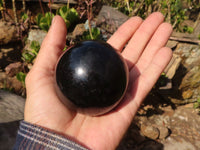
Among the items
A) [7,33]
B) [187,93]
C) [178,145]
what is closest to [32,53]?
[7,33]

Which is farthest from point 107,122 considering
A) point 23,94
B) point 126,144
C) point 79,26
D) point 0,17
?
point 0,17

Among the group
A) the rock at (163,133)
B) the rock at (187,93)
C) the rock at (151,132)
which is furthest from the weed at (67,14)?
the rock at (187,93)

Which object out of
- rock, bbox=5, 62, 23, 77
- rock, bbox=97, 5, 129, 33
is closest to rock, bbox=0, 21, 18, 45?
rock, bbox=5, 62, 23, 77

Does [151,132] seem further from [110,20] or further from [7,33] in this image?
[7,33]

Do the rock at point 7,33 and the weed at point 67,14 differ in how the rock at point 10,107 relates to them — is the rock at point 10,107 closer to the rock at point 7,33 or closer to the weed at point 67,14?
the rock at point 7,33

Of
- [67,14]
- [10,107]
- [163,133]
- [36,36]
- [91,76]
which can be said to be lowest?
[163,133]

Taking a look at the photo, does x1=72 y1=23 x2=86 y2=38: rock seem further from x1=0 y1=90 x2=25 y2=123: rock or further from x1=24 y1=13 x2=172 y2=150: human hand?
x1=0 y1=90 x2=25 y2=123: rock

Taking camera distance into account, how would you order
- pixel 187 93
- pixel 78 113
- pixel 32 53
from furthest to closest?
1. pixel 187 93
2. pixel 32 53
3. pixel 78 113
